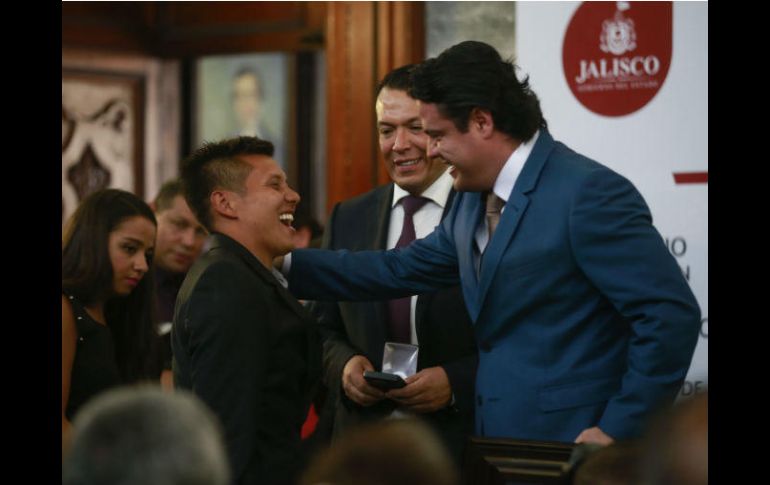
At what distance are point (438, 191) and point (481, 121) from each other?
570mm

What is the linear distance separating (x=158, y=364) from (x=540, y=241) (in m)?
1.44

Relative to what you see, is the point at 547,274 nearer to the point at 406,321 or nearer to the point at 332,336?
the point at 406,321

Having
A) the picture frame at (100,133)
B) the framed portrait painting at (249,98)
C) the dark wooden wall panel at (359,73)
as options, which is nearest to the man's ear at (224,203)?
the dark wooden wall panel at (359,73)

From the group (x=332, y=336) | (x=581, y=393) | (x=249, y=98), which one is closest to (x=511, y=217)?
(x=581, y=393)

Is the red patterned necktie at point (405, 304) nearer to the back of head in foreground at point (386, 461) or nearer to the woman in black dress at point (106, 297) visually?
the woman in black dress at point (106, 297)

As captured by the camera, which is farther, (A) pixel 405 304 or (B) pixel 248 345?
(A) pixel 405 304

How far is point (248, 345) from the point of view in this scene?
7.58ft

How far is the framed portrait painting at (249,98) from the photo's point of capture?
22.5 ft

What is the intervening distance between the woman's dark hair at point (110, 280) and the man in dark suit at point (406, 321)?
0.51 m

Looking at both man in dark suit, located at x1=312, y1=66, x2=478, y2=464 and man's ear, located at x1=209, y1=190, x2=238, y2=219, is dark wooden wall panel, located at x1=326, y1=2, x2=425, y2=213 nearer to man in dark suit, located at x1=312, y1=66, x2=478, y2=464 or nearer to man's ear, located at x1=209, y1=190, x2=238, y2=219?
man in dark suit, located at x1=312, y1=66, x2=478, y2=464

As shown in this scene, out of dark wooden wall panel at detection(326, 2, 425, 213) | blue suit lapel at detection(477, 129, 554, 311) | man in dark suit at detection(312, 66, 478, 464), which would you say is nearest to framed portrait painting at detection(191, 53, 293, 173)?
dark wooden wall panel at detection(326, 2, 425, 213)

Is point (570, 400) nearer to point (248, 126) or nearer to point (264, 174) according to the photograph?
point (264, 174)

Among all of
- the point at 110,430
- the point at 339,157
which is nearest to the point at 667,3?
the point at 339,157
